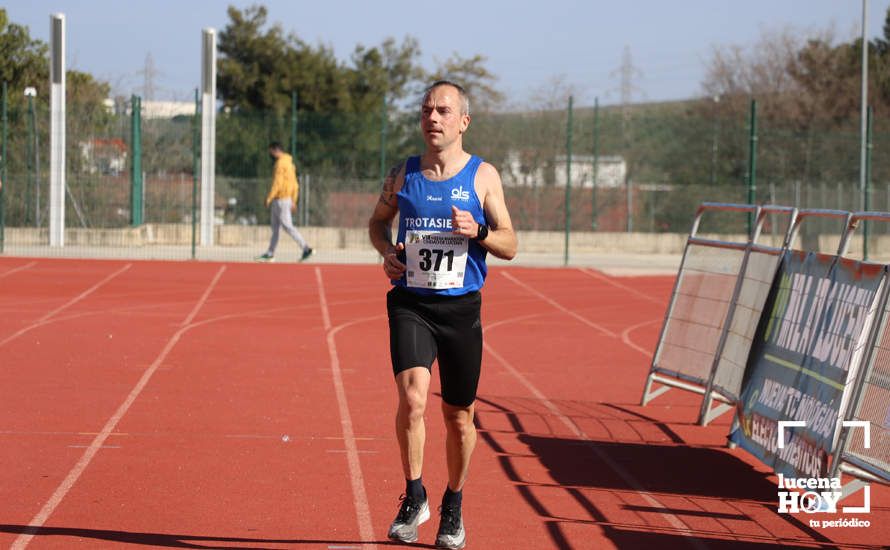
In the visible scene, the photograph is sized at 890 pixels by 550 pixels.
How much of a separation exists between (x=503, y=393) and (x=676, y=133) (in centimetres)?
2589

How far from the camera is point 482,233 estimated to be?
5.93 m

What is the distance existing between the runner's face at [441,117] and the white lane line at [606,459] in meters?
2.26

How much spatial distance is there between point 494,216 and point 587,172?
82.3 ft

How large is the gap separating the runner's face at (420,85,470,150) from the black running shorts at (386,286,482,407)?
0.73m

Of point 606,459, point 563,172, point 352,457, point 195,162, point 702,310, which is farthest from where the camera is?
point 563,172

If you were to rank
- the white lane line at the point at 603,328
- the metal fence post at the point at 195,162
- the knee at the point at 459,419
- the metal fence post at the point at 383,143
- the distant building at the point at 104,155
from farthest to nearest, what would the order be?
1. the metal fence post at the point at 383,143
2. the distant building at the point at 104,155
3. the metal fence post at the point at 195,162
4. the white lane line at the point at 603,328
5. the knee at the point at 459,419

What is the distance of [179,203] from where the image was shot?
26.6 metres

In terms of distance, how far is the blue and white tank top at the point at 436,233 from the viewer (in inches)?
236

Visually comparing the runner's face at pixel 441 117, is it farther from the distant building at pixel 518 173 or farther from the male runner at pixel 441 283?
the distant building at pixel 518 173

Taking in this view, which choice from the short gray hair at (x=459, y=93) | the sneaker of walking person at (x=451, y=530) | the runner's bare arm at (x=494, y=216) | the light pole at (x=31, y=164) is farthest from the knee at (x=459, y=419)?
the light pole at (x=31, y=164)

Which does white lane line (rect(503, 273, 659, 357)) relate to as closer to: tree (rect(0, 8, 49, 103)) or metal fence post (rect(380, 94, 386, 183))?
metal fence post (rect(380, 94, 386, 183))

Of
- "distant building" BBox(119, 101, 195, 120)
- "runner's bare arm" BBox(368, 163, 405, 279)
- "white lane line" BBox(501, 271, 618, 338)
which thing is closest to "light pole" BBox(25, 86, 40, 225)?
"distant building" BBox(119, 101, 195, 120)

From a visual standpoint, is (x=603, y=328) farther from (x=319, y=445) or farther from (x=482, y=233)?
(x=482, y=233)

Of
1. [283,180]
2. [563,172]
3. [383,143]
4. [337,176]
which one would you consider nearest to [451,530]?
[283,180]
